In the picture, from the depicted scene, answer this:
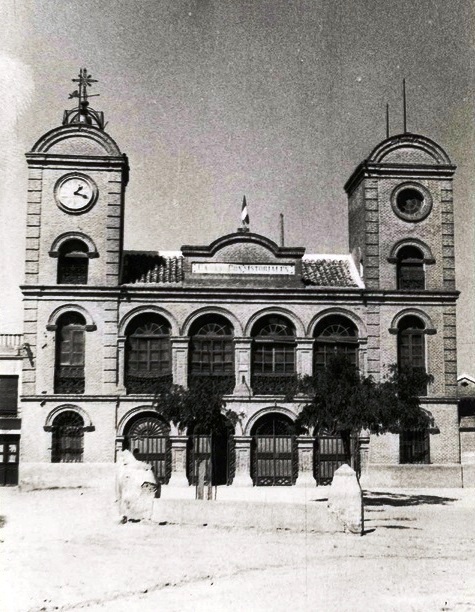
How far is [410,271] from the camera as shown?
3278 cm

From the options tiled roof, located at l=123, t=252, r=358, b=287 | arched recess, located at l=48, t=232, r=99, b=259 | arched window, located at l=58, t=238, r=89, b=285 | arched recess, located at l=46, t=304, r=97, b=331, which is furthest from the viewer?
tiled roof, located at l=123, t=252, r=358, b=287

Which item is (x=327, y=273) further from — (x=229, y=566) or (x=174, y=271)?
(x=229, y=566)

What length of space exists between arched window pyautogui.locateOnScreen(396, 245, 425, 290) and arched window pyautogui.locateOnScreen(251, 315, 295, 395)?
16.7 ft

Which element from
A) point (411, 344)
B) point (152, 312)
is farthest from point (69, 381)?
point (411, 344)

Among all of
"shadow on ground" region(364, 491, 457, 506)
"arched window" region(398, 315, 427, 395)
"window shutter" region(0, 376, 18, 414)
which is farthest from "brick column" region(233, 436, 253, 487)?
"window shutter" region(0, 376, 18, 414)

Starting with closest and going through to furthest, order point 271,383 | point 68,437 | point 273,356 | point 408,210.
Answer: point 68,437
point 271,383
point 273,356
point 408,210

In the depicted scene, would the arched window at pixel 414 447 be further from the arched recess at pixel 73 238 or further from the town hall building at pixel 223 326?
the arched recess at pixel 73 238

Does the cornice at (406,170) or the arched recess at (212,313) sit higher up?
the cornice at (406,170)

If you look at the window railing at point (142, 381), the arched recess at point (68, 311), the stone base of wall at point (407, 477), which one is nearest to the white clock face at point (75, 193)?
the arched recess at point (68, 311)

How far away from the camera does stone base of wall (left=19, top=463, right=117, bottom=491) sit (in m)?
29.4

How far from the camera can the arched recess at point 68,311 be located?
30703 millimetres

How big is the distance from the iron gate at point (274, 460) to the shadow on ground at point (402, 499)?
3.60 meters

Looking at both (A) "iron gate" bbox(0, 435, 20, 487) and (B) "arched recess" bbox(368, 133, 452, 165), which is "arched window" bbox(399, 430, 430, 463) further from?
(A) "iron gate" bbox(0, 435, 20, 487)

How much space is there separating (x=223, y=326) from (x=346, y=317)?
4.97 metres
